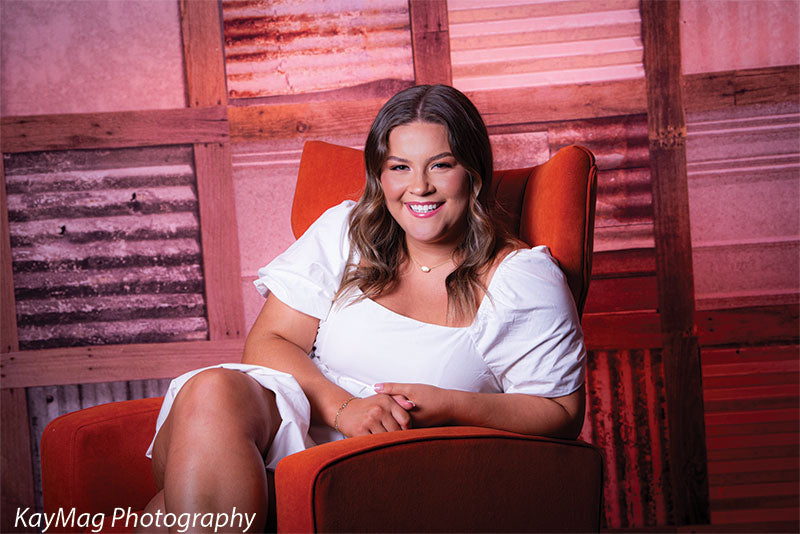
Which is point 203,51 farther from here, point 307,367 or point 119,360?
point 307,367

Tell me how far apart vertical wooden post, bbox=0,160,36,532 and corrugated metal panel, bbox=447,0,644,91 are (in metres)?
1.83

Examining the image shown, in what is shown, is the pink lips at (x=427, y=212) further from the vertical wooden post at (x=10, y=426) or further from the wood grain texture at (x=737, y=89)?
the vertical wooden post at (x=10, y=426)

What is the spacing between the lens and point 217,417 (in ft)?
3.76

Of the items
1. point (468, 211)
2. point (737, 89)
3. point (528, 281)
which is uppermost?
point (737, 89)

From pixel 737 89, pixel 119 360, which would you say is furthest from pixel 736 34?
pixel 119 360

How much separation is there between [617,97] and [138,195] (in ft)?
5.98

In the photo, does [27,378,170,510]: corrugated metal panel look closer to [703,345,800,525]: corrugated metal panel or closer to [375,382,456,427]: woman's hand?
[375,382,456,427]: woman's hand

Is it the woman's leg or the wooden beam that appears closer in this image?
the woman's leg

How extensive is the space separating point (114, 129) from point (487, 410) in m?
1.90

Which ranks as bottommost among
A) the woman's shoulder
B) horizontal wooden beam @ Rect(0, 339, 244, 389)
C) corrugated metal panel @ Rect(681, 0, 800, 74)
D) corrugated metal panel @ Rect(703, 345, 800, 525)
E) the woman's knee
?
corrugated metal panel @ Rect(703, 345, 800, 525)

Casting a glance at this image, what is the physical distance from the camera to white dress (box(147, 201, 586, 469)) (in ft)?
4.48

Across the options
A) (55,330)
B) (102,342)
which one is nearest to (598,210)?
(102,342)

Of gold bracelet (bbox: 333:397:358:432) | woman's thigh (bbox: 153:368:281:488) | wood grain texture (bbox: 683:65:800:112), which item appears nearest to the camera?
woman's thigh (bbox: 153:368:281:488)

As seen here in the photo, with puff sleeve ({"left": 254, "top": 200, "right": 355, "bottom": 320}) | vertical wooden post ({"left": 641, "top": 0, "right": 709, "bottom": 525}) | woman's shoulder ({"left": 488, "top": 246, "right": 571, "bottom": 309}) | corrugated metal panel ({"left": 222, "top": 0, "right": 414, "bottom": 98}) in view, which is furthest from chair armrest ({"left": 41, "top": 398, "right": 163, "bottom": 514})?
vertical wooden post ({"left": 641, "top": 0, "right": 709, "bottom": 525})
